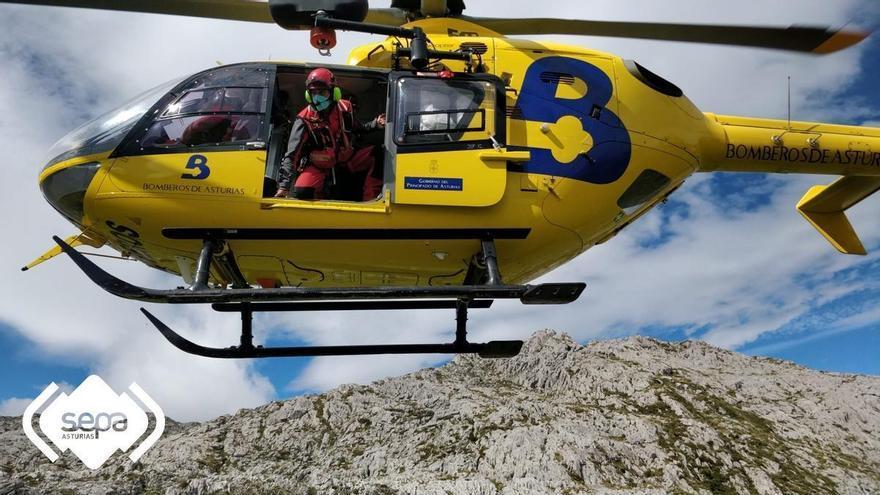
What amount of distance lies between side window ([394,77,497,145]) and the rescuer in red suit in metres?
0.64

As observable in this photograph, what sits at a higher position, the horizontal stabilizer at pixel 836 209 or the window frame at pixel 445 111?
the window frame at pixel 445 111

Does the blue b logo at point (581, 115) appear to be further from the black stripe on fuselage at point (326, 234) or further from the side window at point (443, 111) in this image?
the black stripe on fuselage at point (326, 234)

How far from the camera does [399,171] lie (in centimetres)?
888

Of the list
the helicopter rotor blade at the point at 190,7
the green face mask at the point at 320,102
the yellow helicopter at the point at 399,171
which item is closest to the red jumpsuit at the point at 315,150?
the green face mask at the point at 320,102

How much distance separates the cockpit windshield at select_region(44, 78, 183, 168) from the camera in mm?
8922

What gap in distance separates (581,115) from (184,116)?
513cm

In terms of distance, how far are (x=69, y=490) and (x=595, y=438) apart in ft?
360

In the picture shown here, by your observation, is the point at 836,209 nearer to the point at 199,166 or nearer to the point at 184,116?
the point at 199,166

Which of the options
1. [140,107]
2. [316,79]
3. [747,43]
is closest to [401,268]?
[316,79]

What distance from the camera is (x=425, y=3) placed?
10523 mm

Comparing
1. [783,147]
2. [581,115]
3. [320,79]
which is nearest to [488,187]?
[581,115]

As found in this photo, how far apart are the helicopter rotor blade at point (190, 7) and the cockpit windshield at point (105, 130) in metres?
0.93

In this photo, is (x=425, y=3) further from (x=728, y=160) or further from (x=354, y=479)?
(x=354, y=479)

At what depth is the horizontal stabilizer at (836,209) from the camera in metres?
13.1
